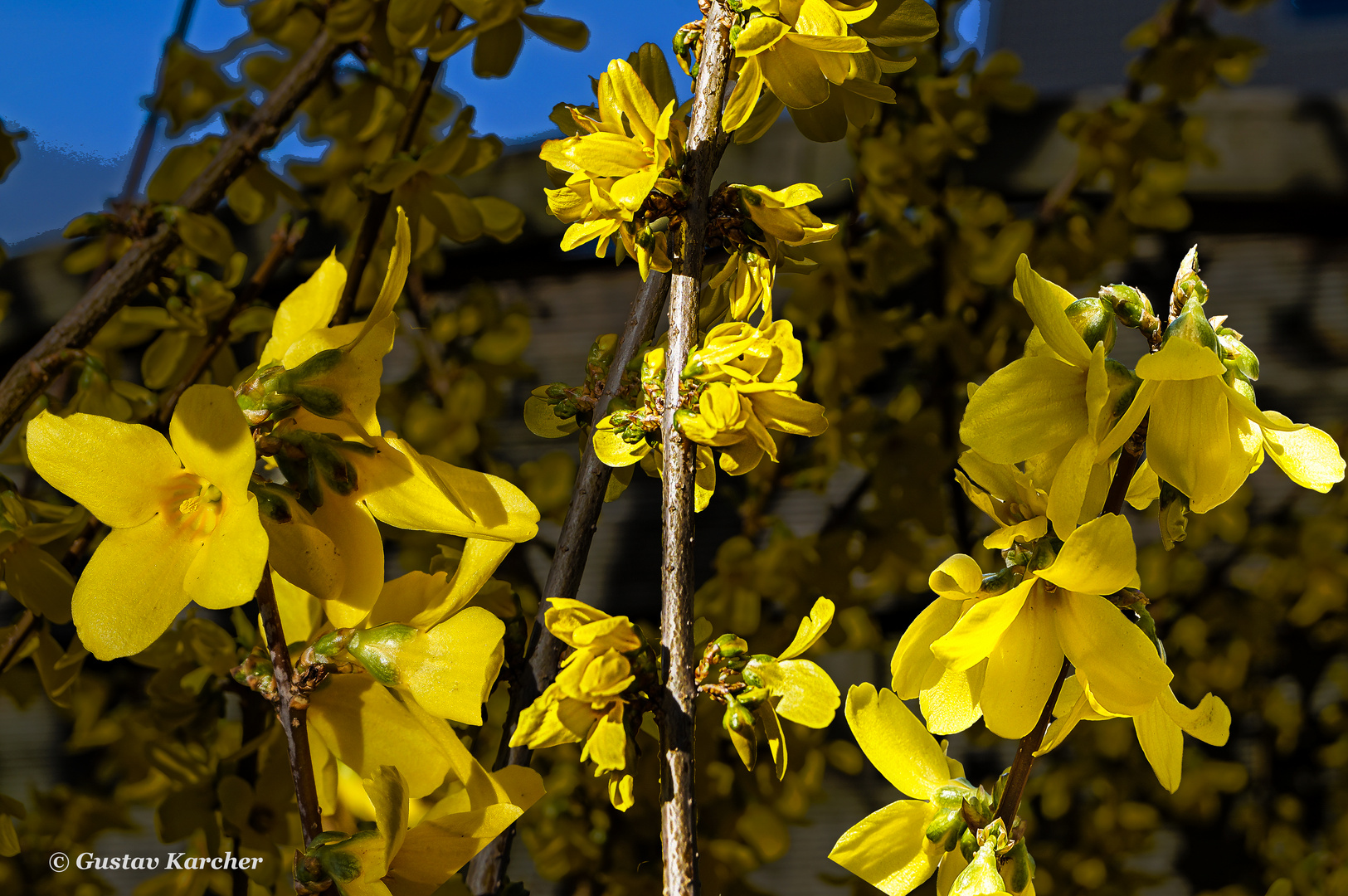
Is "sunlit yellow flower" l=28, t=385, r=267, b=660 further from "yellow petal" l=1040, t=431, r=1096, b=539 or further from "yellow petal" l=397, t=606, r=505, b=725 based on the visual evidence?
"yellow petal" l=1040, t=431, r=1096, b=539

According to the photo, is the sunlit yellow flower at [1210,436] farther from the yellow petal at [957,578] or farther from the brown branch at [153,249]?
the brown branch at [153,249]

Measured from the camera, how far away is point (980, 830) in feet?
0.87

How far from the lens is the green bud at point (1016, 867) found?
0.86 feet

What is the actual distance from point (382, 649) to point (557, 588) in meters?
0.07

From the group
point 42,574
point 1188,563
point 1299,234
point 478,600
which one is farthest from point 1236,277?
point 42,574

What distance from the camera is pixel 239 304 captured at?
0.58 metres

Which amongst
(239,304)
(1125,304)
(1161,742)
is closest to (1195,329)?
(1125,304)

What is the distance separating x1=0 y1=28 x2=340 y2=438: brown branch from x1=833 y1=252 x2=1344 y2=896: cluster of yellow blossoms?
39cm

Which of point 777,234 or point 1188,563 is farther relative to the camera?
point 1188,563

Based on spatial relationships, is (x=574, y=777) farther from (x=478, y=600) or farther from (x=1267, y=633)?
(x=1267, y=633)

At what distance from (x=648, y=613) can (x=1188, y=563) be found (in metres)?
0.55

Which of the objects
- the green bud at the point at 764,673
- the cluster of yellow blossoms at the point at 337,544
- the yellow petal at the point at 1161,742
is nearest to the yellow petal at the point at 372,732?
the cluster of yellow blossoms at the point at 337,544

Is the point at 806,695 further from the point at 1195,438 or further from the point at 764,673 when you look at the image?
the point at 1195,438

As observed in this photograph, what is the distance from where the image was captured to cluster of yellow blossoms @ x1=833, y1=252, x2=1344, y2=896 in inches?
9.0
